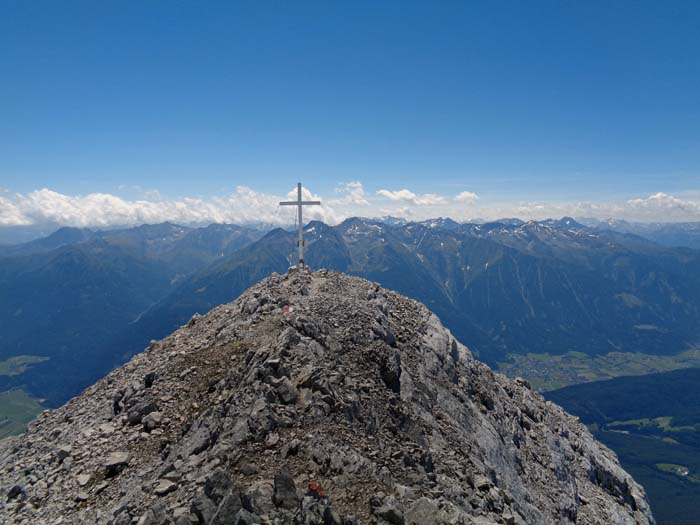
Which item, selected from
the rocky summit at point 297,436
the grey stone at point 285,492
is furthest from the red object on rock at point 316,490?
the grey stone at point 285,492

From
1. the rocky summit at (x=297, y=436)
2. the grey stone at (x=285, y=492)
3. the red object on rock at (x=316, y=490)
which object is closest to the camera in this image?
the grey stone at (x=285, y=492)

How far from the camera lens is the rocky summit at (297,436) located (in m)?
17.1

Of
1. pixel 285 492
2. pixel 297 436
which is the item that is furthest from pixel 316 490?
pixel 297 436

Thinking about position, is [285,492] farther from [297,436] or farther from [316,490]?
[297,436]

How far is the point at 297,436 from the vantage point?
63.8 ft

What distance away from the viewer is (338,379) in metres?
23.3

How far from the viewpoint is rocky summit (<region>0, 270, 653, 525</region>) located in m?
17.1

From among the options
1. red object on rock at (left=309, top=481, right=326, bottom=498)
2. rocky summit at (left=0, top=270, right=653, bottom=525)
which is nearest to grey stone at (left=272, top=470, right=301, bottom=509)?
rocky summit at (left=0, top=270, right=653, bottom=525)

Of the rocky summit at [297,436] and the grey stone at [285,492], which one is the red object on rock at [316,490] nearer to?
the rocky summit at [297,436]

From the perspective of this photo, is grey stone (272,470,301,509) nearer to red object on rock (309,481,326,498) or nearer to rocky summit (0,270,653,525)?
rocky summit (0,270,653,525)

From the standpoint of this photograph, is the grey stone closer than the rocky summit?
Yes

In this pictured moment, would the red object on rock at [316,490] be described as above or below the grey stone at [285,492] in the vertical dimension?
below

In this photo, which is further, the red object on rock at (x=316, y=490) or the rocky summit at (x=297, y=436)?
the rocky summit at (x=297, y=436)

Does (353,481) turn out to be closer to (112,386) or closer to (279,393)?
(279,393)
